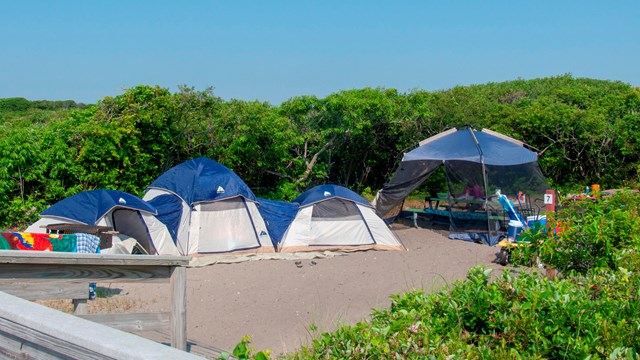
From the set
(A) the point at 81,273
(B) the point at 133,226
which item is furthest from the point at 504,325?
(B) the point at 133,226

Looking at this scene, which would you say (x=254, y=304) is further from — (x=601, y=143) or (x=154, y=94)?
(x=601, y=143)

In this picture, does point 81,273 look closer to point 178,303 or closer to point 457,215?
point 178,303

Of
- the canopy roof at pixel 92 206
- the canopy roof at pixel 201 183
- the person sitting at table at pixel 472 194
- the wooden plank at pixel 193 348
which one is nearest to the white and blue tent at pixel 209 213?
the canopy roof at pixel 201 183

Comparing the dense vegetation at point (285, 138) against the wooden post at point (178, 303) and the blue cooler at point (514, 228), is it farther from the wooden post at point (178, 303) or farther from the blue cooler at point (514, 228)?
the wooden post at point (178, 303)

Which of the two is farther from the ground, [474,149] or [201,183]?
[474,149]

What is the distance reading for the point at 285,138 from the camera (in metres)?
17.6

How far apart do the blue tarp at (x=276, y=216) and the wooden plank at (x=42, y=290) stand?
363 inches

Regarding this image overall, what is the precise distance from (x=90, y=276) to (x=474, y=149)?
474 inches

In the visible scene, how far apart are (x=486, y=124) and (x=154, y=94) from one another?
10.4 meters

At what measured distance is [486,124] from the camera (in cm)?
2088

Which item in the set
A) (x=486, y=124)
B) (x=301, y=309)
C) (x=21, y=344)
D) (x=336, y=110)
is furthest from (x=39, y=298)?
(x=486, y=124)

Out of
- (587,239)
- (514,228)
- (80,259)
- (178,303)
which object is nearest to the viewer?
(80,259)

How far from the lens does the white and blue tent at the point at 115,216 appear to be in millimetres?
11039

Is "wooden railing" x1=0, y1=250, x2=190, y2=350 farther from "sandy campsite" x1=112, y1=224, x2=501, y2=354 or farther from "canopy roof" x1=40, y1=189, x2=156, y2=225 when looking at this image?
"canopy roof" x1=40, y1=189, x2=156, y2=225
